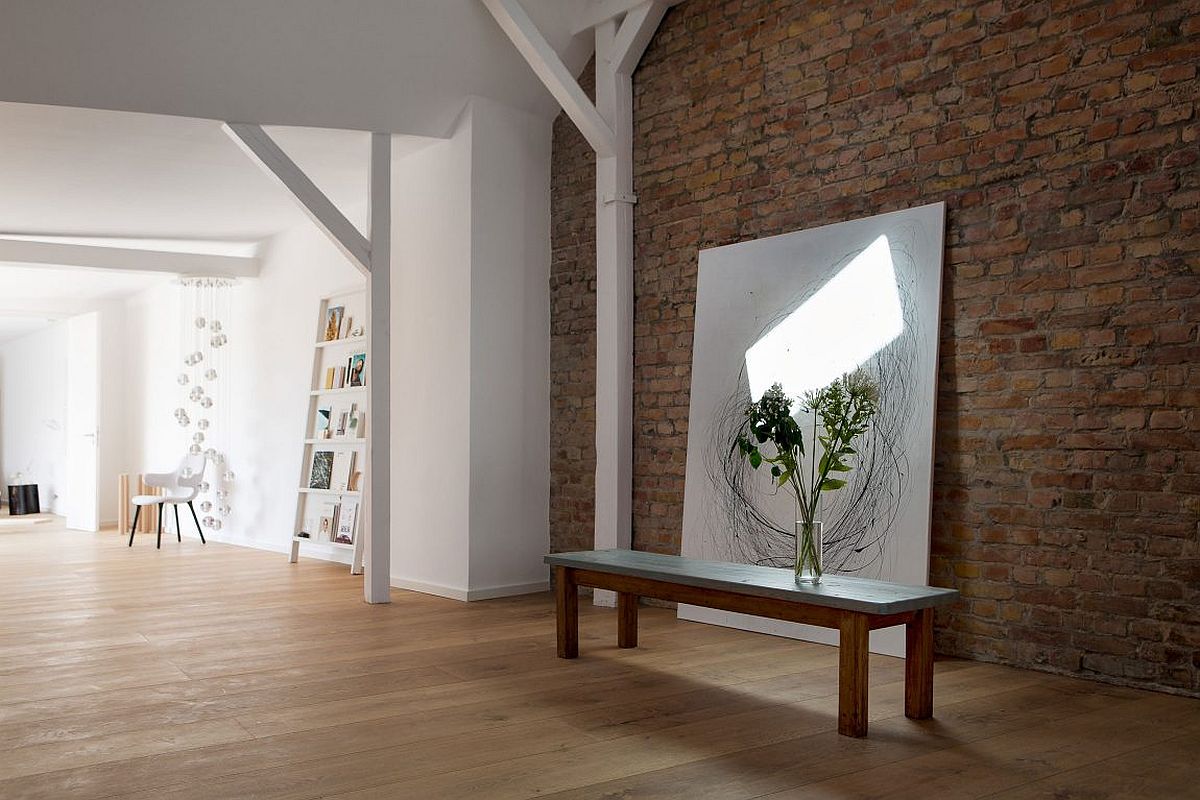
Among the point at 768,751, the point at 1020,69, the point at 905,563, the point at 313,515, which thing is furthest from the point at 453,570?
the point at 1020,69

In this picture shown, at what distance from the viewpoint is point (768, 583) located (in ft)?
12.6

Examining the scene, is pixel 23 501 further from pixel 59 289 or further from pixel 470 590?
pixel 470 590

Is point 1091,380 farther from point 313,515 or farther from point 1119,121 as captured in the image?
point 313,515

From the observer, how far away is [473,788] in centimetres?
293

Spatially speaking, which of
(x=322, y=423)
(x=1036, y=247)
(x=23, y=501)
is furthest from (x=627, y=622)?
(x=23, y=501)

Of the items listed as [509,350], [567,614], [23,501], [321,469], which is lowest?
[23,501]

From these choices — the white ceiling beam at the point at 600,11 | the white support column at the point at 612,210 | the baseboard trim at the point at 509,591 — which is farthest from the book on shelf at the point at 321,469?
the white ceiling beam at the point at 600,11

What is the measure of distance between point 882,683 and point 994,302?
5.59ft

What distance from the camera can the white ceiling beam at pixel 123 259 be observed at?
8.86 meters

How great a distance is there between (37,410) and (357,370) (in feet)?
30.8

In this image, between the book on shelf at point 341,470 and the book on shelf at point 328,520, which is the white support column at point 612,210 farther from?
the book on shelf at point 328,520

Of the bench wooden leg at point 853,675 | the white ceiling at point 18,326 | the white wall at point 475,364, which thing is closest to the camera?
the bench wooden leg at point 853,675

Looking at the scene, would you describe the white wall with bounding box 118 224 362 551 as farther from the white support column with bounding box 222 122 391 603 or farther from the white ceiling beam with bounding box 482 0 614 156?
the white ceiling beam with bounding box 482 0 614 156

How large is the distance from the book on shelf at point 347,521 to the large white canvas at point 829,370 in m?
3.17
